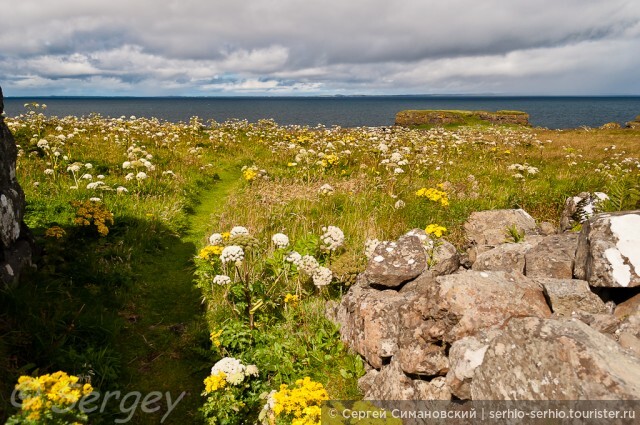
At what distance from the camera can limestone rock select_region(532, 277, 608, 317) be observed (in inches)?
165

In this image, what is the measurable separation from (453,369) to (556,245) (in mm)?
3094

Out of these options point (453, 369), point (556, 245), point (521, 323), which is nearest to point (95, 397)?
point (453, 369)

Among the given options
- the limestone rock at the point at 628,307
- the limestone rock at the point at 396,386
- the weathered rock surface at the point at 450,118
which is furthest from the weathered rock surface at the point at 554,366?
the weathered rock surface at the point at 450,118

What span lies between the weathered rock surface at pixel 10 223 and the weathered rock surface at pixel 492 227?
323 inches

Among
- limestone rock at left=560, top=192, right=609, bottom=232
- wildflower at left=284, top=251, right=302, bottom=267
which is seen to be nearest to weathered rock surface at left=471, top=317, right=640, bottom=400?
wildflower at left=284, top=251, right=302, bottom=267

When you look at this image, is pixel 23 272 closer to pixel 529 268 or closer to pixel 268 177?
pixel 529 268

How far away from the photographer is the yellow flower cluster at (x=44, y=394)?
2.87 meters

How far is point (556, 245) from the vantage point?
18.3 ft

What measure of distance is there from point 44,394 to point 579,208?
369 inches

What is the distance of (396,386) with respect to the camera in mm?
4344

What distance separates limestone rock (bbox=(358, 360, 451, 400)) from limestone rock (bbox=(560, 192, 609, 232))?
5.58 meters

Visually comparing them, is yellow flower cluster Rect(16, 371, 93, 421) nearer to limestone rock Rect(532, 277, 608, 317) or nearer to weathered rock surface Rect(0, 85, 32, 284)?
weathered rock surface Rect(0, 85, 32, 284)

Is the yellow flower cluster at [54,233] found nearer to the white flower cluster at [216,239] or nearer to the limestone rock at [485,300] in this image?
the white flower cluster at [216,239]

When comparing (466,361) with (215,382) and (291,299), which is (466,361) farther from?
(291,299)
